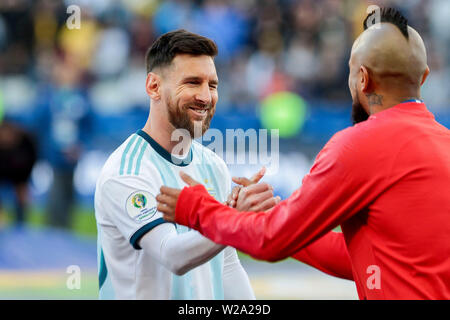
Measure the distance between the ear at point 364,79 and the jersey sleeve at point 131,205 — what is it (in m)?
1.19

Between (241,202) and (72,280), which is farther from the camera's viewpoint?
(72,280)

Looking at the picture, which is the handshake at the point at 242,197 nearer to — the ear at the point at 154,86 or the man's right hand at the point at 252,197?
the man's right hand at the point at 252,197

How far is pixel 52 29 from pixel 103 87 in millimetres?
1756

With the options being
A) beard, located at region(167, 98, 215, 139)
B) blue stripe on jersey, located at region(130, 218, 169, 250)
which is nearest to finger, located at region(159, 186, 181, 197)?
blue stripe on jersey, located at region(130, 218, 169, 250)

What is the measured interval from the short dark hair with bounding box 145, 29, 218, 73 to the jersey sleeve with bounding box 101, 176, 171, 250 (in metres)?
0.81

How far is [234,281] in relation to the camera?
3.85 m

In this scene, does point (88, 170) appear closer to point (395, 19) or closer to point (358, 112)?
point (358, 112)

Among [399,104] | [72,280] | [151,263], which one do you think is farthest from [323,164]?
[72,280]

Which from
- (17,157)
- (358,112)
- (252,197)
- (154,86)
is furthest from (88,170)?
(358,112)

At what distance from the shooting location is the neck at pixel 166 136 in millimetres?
3746

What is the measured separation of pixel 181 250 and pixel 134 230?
312mm

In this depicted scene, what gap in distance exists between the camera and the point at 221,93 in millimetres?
12578

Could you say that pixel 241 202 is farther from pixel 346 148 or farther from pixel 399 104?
pixel 399 104
